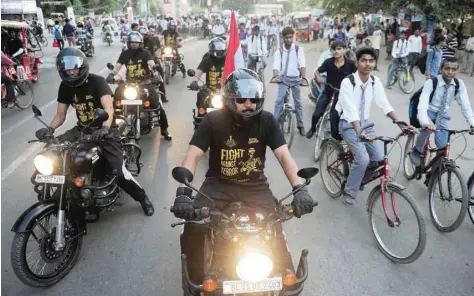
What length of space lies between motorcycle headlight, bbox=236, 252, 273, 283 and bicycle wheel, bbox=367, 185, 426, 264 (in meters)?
2.15

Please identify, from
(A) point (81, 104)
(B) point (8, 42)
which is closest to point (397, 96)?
(A) point (81, 104)

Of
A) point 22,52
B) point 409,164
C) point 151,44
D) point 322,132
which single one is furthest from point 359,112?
point 22,52

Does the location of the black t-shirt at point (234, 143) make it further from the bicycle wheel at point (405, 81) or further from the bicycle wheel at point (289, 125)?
the bicycle wheel at point (405, 81)

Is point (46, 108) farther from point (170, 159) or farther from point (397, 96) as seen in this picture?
point (397, 96)

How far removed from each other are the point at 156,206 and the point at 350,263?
2.51 meters

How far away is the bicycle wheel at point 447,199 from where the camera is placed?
4.32m

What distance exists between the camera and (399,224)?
160 inches

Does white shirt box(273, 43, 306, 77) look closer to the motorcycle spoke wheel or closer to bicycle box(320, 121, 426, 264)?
bicycle box(320, 121, 426, 264)

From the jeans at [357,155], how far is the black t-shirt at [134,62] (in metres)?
4.71

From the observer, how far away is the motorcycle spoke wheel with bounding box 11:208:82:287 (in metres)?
3.40

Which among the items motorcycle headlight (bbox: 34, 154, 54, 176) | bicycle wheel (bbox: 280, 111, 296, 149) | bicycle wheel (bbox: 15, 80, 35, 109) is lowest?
bicycle wheel (bbox: 15, 80, 35, 109)

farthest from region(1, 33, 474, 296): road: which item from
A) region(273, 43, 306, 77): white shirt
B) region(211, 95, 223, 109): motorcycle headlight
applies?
region(273, 43, 306, 77): white shirt

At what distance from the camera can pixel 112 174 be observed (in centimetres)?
457

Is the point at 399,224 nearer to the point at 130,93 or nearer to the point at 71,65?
the point at 71,65
